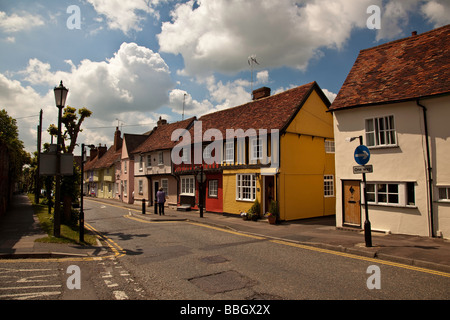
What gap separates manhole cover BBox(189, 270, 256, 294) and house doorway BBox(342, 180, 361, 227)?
8.96 m

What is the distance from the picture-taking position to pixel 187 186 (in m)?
26.0

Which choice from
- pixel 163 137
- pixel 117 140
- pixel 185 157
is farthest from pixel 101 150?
pixel 185 157

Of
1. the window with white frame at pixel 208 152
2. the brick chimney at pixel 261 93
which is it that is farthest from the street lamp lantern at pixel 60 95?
the brick chimney at pixel 261 93

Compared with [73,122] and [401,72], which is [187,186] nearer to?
[73,122]

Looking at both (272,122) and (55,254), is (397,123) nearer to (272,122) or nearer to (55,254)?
(272,122)

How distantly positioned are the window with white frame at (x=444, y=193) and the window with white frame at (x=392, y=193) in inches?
37.3

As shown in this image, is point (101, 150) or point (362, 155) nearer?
point (362, 155)

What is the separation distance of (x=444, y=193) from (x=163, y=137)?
26.0 metres

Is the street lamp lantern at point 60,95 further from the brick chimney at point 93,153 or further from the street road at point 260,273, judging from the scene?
the brick chimney at point 93,153

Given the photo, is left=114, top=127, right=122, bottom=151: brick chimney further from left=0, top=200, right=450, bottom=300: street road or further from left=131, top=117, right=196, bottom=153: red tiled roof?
left=0, top=200, right=450, bottom=300: street road

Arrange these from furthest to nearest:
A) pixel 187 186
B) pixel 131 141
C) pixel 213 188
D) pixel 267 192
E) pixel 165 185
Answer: pixel 131 141, pixel 165 185, pixel 187 186, pixel 213 188, pixel 267 192

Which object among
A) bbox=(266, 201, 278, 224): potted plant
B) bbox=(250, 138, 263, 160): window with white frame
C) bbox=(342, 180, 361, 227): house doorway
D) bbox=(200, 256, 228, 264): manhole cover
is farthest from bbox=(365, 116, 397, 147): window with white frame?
bbox=(200, 256, 228, 264): manhole cover

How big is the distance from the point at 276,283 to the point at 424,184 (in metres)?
8.86

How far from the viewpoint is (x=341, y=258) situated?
8.97 meters
